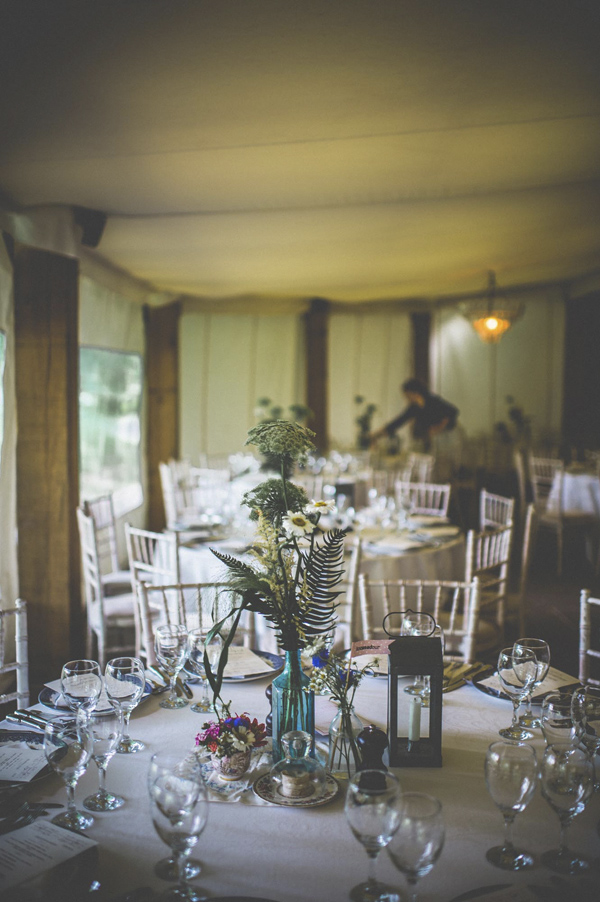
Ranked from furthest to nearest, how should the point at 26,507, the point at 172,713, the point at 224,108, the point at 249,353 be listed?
1. the point at 249,353
2. the point at 26,507
3. the point at 224,108
4. the point at 172,713

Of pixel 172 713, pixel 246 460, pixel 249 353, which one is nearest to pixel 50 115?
pixel 172 713

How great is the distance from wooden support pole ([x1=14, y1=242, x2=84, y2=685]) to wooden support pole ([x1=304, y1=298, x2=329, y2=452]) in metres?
5.43

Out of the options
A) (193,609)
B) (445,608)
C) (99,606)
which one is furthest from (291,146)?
(445,608)

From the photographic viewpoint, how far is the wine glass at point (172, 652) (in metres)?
1.91

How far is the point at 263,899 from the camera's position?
1151 millimetres

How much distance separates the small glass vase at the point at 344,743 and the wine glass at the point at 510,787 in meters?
0.34

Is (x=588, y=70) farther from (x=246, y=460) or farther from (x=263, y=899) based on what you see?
(x=246, y=460)

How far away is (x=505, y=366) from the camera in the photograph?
10.0 meters

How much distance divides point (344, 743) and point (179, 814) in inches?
19.7

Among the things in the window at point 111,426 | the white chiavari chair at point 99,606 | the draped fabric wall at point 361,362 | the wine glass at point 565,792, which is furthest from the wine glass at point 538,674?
the draped fabric wall at point 361,362

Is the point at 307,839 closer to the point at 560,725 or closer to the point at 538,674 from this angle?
the point at 560,725

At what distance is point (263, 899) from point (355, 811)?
217mm

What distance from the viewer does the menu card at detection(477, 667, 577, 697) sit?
6.48 feet

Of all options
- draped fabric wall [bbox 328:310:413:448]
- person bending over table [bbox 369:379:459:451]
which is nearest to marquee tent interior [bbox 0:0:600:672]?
person bending over table [bbox 369:379:459:451]
